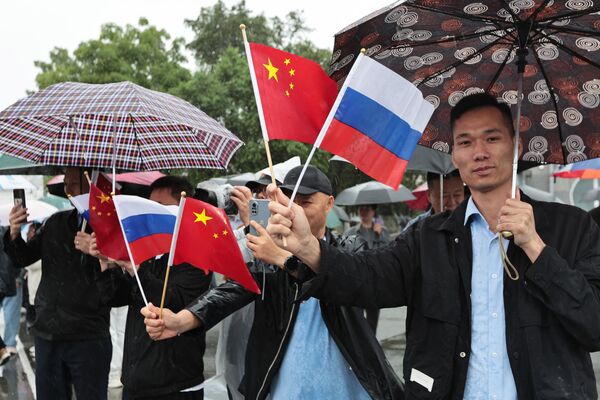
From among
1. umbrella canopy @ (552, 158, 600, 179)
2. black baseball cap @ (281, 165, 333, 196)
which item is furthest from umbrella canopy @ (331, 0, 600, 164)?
umbrella canopy @ (552, 158, 600, 179)

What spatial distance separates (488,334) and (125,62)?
2886 centimetres

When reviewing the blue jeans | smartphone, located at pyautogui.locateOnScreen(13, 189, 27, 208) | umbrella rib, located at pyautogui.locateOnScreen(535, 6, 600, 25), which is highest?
umbrella rib, located at pyautogui.locateOnScreen(535, 6, 600, 25)

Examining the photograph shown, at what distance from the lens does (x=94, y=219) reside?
4.19 metres

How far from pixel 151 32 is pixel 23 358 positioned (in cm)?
2350

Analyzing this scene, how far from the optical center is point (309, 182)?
371 cm

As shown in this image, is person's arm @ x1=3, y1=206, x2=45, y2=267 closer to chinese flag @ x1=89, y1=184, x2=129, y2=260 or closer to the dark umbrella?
chinese flag @ x1=89, y1=184, x2=129, y2=260

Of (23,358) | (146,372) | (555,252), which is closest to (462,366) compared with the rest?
(555,252)

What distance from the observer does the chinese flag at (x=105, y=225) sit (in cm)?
414

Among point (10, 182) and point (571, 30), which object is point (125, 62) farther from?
point (571, 30)

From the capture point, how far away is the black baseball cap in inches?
145

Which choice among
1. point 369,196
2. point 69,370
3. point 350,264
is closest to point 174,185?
point 69,370

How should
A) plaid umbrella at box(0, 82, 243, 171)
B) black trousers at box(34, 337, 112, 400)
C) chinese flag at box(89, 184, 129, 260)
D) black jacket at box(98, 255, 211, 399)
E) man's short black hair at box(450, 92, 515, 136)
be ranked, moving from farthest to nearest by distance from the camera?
plaid umbrella at box(0, 82, 243, 171) < black trousers at box(34, 337, 112, 400) < chinese flag at box(89, 184, 129, 260) < black jacket at box(98, 255, 211, 399) < man's short black hair at box(450, 92, 515, 136)

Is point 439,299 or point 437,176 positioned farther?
point 437,176

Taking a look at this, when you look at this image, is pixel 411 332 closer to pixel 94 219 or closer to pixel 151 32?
Result: pixel 94 219
